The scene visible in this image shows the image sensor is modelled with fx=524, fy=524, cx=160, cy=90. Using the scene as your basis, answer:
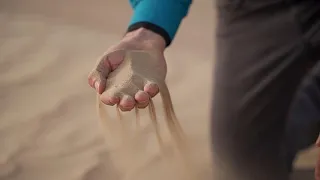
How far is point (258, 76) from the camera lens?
0.73 m

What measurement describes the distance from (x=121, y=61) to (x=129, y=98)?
88mm

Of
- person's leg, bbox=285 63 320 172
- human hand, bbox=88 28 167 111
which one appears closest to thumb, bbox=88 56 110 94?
human hand, bbox=88 28 167 111

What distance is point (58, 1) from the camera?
141cm

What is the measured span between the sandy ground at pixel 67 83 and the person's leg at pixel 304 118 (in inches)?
4.6

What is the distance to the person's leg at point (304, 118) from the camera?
2.53 feet

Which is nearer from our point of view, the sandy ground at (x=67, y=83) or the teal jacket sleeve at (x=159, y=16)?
the teal jacket sleeve at (x=159, y=16)

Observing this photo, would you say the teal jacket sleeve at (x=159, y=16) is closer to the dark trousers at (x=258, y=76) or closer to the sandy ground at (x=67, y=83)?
the dark trousers at (x=258, y=76)

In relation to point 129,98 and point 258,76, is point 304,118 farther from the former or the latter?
point 129,98

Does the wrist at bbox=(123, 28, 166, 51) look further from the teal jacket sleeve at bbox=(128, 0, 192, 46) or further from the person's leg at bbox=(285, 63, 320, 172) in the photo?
the person's leg at bbox=(285, 63, 320, 172)

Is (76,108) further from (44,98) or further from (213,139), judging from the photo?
(213,139)

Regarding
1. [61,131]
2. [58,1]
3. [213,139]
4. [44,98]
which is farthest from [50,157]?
[58,1]

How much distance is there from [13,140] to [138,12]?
1.31 ft

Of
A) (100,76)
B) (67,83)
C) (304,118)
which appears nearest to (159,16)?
(100,76)

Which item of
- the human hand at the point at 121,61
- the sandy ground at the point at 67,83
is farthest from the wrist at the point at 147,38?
the sandy ground at the point at 67,83
